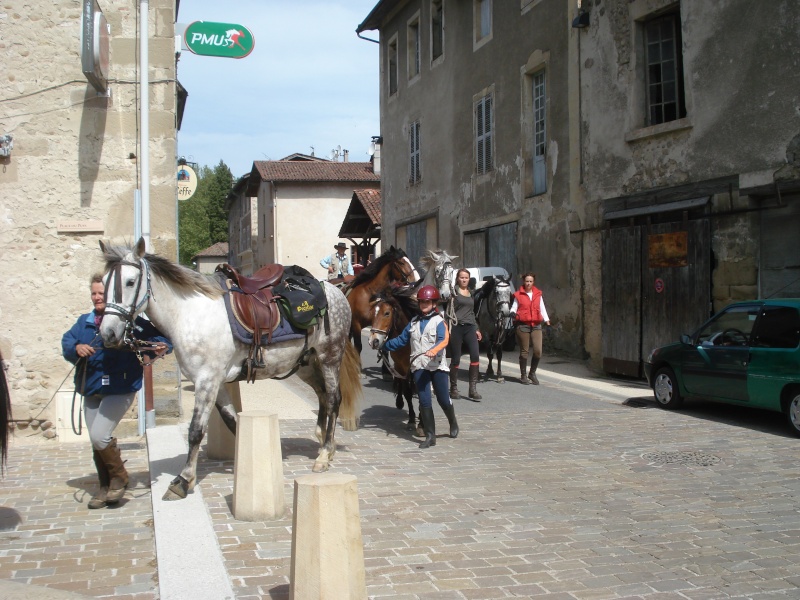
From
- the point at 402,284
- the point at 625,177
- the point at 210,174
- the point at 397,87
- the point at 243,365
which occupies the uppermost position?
the point at 210,174

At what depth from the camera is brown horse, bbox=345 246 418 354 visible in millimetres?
11227

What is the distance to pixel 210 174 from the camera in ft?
291

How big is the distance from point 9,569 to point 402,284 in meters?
6.99

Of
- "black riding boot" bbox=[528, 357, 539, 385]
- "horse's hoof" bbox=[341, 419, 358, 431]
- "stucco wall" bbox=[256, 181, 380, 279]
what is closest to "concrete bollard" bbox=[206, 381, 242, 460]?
"horse's hoof" bbox=[341, 419, 358, 431]

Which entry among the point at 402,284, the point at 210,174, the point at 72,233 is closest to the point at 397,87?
the point at 402,284

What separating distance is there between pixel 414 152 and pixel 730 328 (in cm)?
1821

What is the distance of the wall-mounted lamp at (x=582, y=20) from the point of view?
54.7 feet

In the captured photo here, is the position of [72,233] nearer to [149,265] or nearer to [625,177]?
[149,265]

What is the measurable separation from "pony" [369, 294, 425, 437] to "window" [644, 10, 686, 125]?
7389 mm

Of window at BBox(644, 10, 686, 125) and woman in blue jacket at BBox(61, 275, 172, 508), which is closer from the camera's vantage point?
woman in blue jacket at BBox(61, 275, 172, 508)

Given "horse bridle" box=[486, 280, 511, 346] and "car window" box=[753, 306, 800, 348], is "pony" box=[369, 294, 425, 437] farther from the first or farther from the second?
"car window" box=[753, 306, 800, 348]

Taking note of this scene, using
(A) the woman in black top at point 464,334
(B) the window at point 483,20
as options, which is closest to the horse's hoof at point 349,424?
(A) the woman in black top at point 464,334

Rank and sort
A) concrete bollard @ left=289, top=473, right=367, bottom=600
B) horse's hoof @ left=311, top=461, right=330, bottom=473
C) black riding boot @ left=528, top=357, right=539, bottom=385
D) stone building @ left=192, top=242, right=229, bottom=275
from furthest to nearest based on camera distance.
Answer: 1. stone building @ left=192, top=242, right=229, bottom=275
2. black riding boot @ left=528, top=357, right=539, bottom=385
3. horse's hoof @ left=311, top=461, right=330, bottom=473
4. concrete bollard @ left=289, top=473, right=367, bottom=600

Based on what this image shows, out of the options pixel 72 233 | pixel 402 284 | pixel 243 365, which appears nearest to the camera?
pixel 243 365
